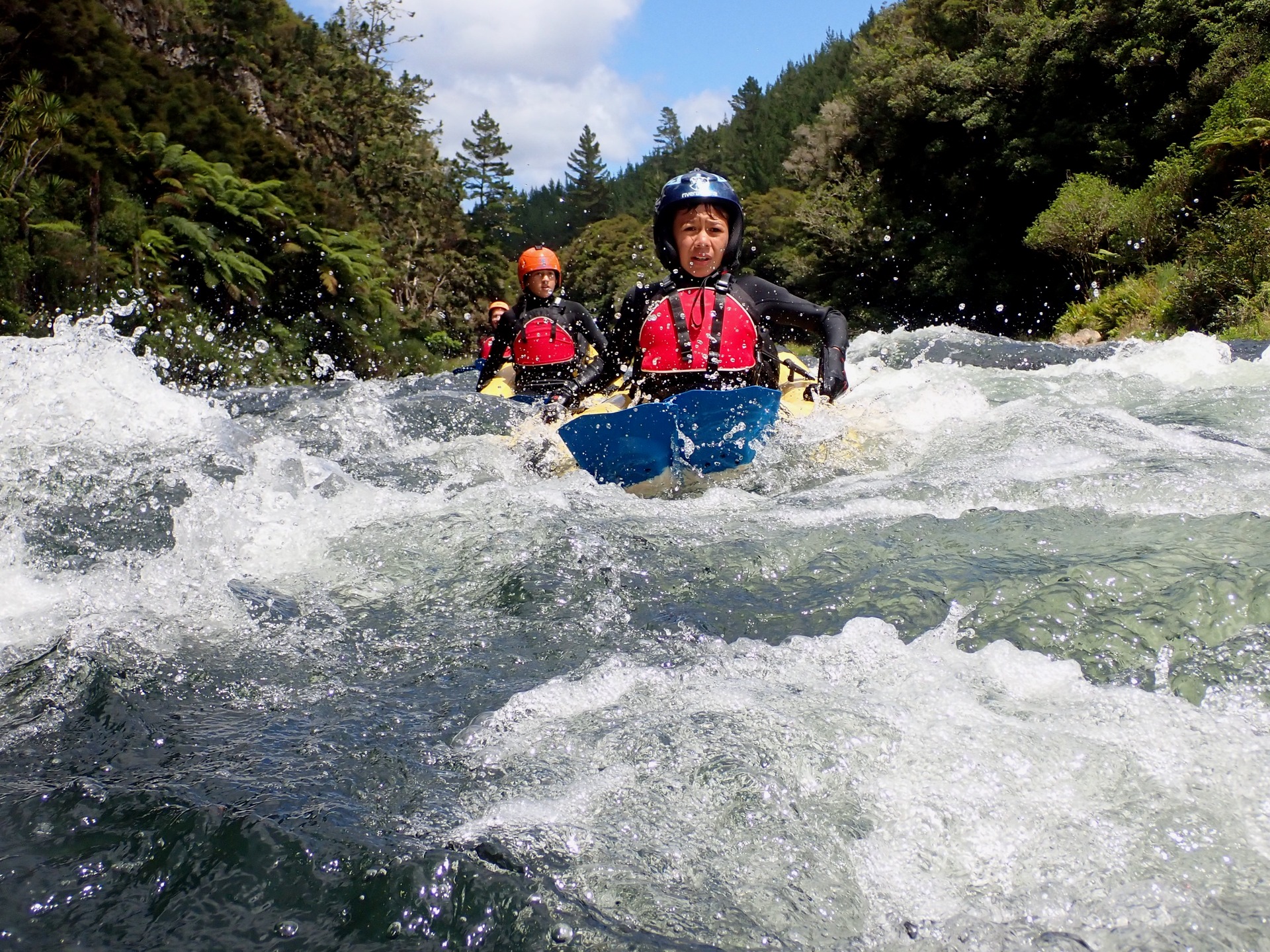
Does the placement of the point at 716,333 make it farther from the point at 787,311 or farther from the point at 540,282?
the point at 540,282

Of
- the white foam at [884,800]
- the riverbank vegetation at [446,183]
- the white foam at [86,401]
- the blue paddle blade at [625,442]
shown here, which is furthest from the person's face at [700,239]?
the riverbank vegetation at [446,183]

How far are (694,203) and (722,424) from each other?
1.26m

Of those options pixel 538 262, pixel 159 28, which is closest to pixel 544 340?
pixel 538 262

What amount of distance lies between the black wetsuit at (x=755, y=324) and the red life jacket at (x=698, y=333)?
46 mm

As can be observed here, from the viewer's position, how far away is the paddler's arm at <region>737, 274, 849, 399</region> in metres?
5.05

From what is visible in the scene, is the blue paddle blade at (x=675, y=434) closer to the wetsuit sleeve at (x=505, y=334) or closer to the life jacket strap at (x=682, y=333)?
the life jacket strap at (x=682, y=333)

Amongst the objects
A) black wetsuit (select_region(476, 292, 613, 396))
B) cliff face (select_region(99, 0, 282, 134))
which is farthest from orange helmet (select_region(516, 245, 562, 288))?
cliff face (select_region(99, 0, 282, 134))

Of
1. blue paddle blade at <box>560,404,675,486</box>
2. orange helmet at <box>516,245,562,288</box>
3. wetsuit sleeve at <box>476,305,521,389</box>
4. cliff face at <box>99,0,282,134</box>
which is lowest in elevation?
blue paddle blade at <box>560,404,675,486</box>

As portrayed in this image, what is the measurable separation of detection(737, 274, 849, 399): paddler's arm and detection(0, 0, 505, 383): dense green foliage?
418 inches

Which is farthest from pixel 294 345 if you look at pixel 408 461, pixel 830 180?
pixel 830 180

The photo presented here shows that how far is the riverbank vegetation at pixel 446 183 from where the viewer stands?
14.4 m

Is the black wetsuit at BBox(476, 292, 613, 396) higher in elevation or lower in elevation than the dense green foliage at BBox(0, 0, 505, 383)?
lower

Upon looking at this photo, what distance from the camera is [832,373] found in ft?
16.2

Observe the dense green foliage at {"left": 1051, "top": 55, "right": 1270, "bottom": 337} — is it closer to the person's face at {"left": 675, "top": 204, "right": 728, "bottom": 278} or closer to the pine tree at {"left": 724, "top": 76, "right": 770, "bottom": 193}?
the person's face at {"left": 675, "top": 204, "right": 728, "bottom": 278}
